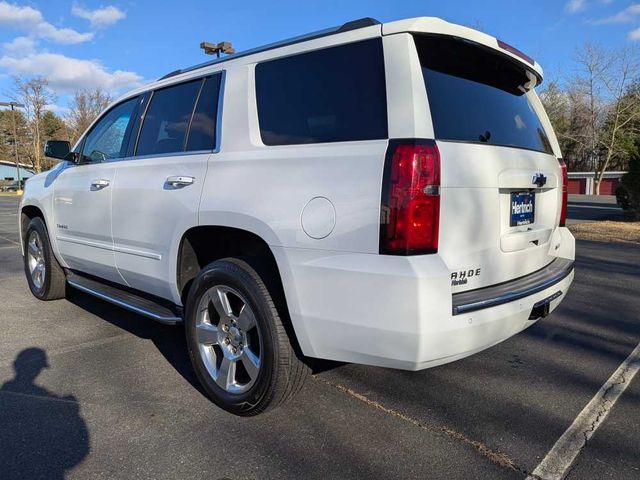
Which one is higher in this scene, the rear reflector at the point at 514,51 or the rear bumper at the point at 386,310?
the rear reflector at the point at 514,51

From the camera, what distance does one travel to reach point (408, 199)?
2164 mm

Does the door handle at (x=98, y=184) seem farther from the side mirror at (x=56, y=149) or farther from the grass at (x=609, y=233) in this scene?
the grass at (x=609, y=233)

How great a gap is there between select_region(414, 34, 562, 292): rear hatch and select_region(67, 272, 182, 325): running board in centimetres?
192

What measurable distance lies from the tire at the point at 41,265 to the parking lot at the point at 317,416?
81 centimetres

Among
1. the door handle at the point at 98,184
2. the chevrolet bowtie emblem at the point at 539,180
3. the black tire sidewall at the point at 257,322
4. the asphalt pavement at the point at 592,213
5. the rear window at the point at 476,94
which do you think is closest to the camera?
the rear window at the point at 476,94

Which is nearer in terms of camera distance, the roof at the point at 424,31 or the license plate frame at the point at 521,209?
the roof at the point at 424,31

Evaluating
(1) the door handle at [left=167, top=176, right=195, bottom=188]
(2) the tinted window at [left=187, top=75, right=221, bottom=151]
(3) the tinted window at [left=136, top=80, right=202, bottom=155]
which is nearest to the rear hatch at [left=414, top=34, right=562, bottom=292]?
(2) the tinted window at [left=187, top=75, right=221, bottom=151]

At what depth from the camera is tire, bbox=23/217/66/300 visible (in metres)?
4.98

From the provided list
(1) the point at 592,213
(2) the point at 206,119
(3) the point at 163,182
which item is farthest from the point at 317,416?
(1) the point at 592,213

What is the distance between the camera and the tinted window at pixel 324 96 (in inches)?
93.0

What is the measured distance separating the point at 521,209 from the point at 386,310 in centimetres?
112

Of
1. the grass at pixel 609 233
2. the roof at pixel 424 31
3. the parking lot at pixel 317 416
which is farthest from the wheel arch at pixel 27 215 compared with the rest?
the grass at pixel 609 233

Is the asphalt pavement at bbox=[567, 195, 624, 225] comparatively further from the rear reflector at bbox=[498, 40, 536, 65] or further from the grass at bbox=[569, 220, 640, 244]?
the rear reflector at bbox=[498, 40, 536, 65]

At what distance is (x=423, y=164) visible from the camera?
2.19 metres
